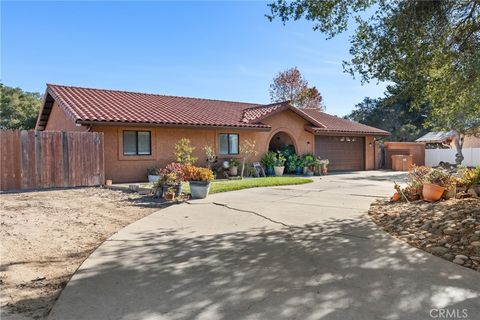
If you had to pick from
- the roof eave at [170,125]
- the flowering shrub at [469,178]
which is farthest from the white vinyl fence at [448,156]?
the flowering shrub at [469,178]

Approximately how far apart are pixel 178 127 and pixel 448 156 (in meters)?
23.2

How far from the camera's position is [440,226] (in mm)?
6090

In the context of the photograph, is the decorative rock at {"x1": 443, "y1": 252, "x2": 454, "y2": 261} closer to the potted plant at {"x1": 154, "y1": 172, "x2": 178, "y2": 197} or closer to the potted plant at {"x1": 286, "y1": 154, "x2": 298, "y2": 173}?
the potted plant at {"x1": 154, "y1": 172, "x2": 178, "y2": 197}

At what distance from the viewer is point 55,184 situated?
43.3ft

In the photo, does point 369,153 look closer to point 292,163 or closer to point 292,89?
point 292,163

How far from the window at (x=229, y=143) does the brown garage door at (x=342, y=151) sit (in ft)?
21.6

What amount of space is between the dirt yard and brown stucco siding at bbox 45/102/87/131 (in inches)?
221

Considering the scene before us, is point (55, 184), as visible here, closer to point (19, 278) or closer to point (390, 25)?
point (19, 278)

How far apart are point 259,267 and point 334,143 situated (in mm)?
21280

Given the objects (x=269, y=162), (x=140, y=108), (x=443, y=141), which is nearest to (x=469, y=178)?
(x=269, y=162)

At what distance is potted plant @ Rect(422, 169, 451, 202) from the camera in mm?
8422

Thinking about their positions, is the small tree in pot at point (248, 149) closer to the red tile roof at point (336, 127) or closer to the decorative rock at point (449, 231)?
the red tile roof at point (336, 127)

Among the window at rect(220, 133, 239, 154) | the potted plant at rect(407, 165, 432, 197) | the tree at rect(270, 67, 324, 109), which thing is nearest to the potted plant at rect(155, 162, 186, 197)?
the potted plant at rect(407, 165, 432, 197)

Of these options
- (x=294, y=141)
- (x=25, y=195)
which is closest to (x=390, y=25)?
(x=25, y=195)
